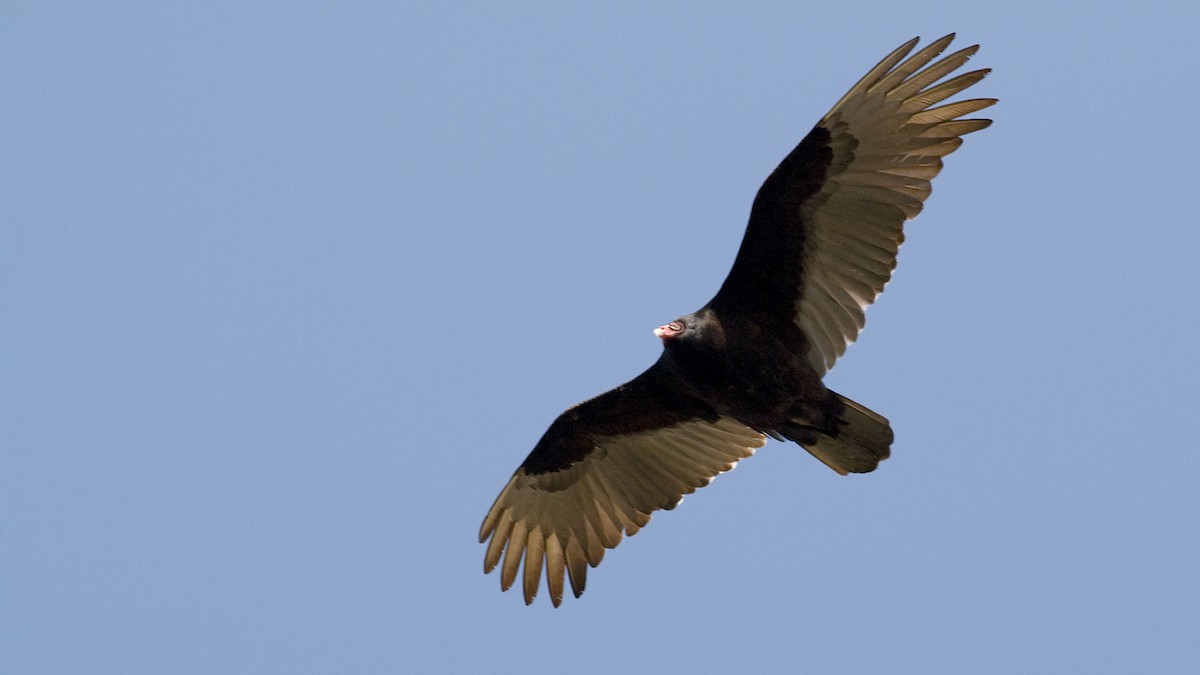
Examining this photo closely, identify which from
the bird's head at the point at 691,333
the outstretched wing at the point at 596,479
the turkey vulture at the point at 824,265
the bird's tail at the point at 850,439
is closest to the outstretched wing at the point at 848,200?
the turkey vulture at the point at 824,265

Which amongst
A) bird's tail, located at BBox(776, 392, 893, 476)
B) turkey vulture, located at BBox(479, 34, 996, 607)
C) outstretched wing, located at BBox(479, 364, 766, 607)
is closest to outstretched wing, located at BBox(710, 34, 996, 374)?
turkey vulture, located at BBox(479, 34, 996, 607)

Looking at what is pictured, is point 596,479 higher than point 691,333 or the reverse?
the reverse

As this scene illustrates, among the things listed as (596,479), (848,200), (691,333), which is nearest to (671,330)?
(691,333)

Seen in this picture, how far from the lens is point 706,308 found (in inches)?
353

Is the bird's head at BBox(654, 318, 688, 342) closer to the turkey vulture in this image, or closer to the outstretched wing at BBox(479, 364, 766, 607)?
the turkey vulture

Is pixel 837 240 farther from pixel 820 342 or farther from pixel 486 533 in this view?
pixel 486 533

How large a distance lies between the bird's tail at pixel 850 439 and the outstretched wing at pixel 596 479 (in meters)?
0.89

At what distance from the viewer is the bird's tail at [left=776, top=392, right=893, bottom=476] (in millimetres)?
8820

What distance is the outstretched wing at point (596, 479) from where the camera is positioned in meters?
9.82

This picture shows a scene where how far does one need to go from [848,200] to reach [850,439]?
1.50 metres

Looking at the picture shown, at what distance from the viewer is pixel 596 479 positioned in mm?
9992

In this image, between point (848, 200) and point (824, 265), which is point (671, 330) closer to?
point (824, 265)

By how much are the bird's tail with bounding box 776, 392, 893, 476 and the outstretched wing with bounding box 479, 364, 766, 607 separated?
89 centimetres

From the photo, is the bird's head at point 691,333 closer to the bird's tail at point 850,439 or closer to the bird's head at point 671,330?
the bird's head at point 671,330
